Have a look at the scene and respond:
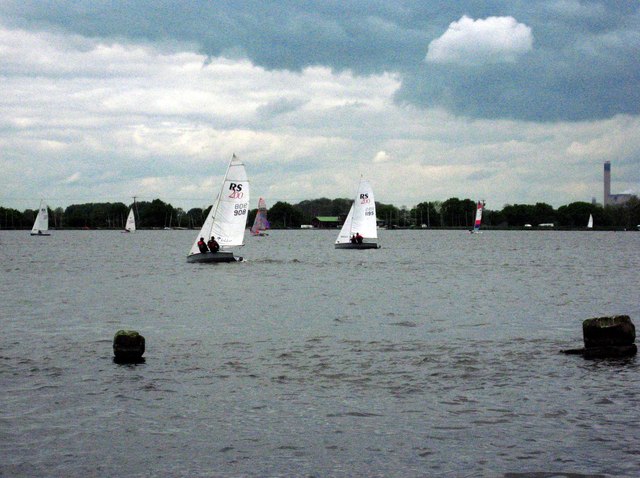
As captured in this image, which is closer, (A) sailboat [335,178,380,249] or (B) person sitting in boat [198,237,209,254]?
(B) person sitting in boat [198,237,209,254]

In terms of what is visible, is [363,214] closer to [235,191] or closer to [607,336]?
[235,191]

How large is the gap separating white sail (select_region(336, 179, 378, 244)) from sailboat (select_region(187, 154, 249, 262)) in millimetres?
20073

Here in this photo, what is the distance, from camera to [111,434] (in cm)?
A: 1315

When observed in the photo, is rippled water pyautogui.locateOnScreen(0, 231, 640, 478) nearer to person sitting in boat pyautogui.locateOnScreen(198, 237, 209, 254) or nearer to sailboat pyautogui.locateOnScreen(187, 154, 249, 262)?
person sitting in boat pyautogui.locateOnScreen(198, 237, 209, 254)

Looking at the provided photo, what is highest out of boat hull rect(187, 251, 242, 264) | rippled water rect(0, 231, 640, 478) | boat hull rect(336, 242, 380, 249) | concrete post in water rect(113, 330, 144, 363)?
boat hull rect(336, 242, 380, 249)

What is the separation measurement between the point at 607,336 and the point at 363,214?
200 ft

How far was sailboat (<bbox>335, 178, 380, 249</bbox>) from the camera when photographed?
80.2 metres

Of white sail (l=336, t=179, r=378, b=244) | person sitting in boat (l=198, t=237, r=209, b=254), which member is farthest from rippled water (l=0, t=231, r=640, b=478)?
Result: white sail (l=336, t=179, r=378, b=244)

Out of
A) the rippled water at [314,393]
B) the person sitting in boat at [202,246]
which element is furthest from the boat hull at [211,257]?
the rippled water at [314,393]

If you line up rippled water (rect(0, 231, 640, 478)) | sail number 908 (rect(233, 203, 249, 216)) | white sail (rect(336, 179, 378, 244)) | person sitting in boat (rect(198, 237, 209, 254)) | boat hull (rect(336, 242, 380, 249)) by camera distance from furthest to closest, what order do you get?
boat hull (rect(336, 242, 380, 249)), white sail (rect(336, 179, 378, 244)), sail number 908 (rect(233, 203, 249, 216)), person sitting in boat (rect(198, 237, 209, 254)), rippled water (rect(0, 231, 640, 478))

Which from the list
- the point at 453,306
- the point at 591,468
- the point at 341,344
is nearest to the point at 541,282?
the point at 453,306

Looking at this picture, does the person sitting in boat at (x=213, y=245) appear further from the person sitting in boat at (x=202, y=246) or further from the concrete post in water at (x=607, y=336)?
the concrete post in water at (x=607, y=336)

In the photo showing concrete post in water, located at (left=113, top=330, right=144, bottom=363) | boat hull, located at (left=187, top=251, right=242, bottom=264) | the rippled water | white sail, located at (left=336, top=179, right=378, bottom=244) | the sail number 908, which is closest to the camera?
the rippled water

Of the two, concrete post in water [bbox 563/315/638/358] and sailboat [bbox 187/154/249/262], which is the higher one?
sailboat [bbox 187/154/249/262]
